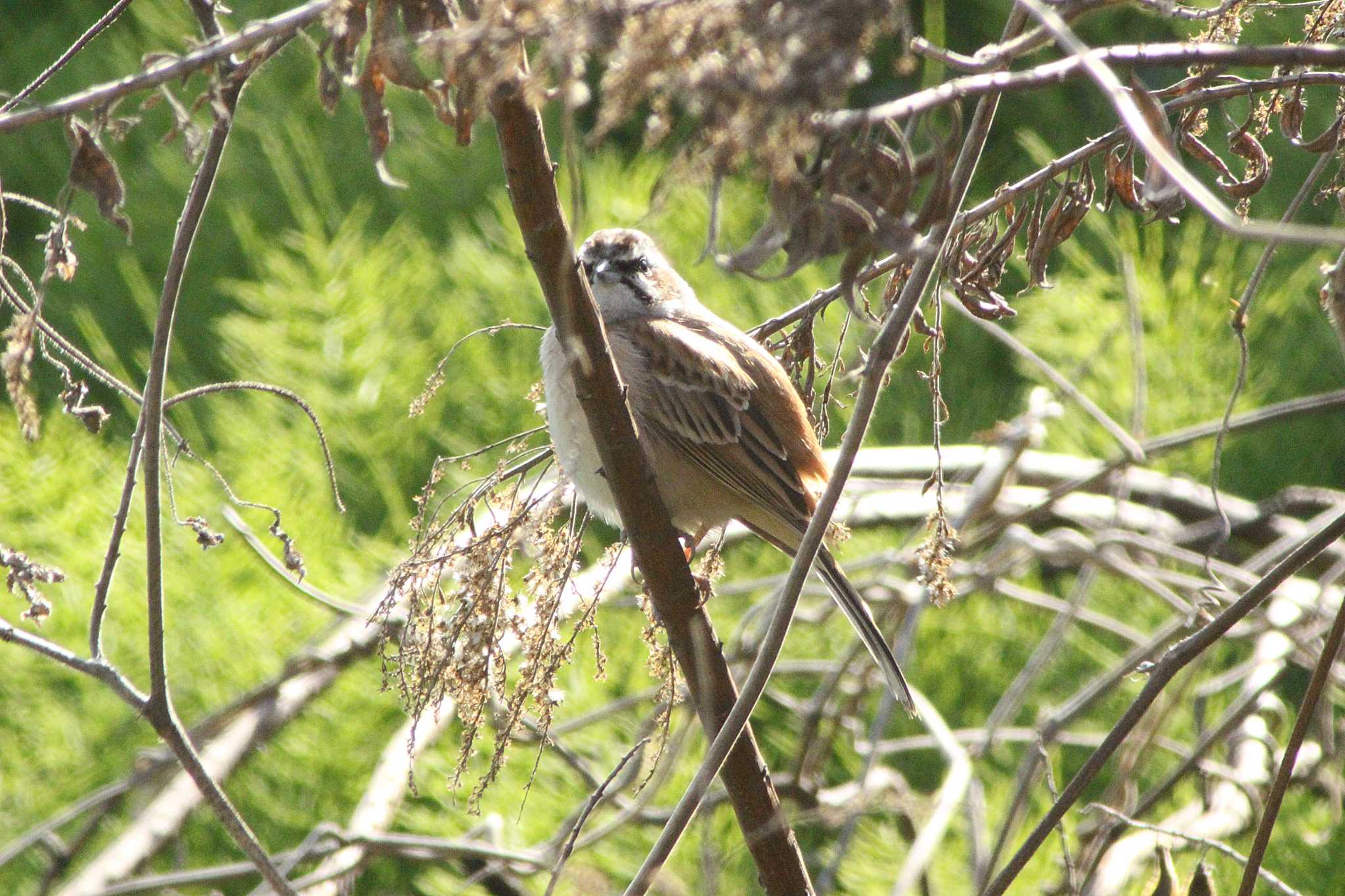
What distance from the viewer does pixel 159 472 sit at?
1.36 metres

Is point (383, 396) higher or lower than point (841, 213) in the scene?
lower

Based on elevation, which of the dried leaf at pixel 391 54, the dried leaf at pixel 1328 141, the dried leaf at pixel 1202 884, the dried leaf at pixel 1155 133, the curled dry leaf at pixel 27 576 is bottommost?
the dried leaf at pixel 1202 884

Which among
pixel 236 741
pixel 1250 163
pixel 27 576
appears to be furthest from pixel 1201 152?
pixel 236 741

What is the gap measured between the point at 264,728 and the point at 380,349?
1.63 meters

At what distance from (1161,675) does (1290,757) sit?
6.7 inches

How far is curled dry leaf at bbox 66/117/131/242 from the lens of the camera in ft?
4.30

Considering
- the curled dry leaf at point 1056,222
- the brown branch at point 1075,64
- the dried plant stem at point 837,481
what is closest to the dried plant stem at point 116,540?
the dried plant stem at point 837,481

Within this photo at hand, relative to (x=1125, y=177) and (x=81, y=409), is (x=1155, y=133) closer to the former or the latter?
(x=1125, y=177)

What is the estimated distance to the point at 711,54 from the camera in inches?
36.4

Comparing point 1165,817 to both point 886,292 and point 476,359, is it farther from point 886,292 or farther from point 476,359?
point 476,359

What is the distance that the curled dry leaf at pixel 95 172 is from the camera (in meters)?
1.31

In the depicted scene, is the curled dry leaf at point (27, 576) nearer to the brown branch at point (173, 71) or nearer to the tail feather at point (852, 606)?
the brown branch at point (173, 71)

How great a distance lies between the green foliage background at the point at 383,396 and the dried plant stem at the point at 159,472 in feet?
5.25

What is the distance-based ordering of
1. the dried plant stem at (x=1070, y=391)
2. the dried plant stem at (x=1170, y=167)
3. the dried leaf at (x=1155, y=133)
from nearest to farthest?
the dried plant stem at (x=1170, y=167)
the dried leaf at (x=1155, y=133)
the dried plant stem at (x=1070, y=391)
